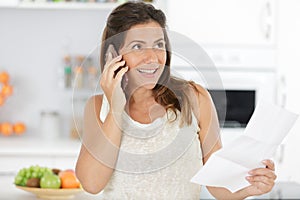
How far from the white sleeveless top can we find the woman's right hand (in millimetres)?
46

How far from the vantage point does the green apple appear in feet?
6.24

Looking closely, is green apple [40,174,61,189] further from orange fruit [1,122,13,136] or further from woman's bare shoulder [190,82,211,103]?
orange fruit [1,122,13,136]

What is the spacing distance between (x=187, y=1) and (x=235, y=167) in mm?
1984

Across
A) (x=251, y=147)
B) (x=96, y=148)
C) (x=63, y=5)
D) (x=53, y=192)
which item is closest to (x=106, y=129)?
(x=96, y=148)

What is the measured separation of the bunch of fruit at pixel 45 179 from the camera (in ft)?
6.27

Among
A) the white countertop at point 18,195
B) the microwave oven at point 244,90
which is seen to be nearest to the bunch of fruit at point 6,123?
the microwave oven at point 244,90

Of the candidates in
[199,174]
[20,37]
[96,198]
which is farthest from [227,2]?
[199,174]

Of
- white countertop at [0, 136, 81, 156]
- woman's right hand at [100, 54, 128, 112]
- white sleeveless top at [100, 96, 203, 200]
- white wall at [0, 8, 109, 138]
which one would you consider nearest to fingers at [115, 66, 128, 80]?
woman's right hand at [100, 54, 128, 112]

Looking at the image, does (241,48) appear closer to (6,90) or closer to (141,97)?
(6,90)

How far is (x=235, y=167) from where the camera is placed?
1306mm

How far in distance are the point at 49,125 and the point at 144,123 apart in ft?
7.21

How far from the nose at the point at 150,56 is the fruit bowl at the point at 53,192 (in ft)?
2.32

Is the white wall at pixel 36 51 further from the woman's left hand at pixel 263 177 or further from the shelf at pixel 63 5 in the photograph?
the woman's left hand at pixel 263 177

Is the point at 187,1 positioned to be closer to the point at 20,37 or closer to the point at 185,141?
the point at 20,37
